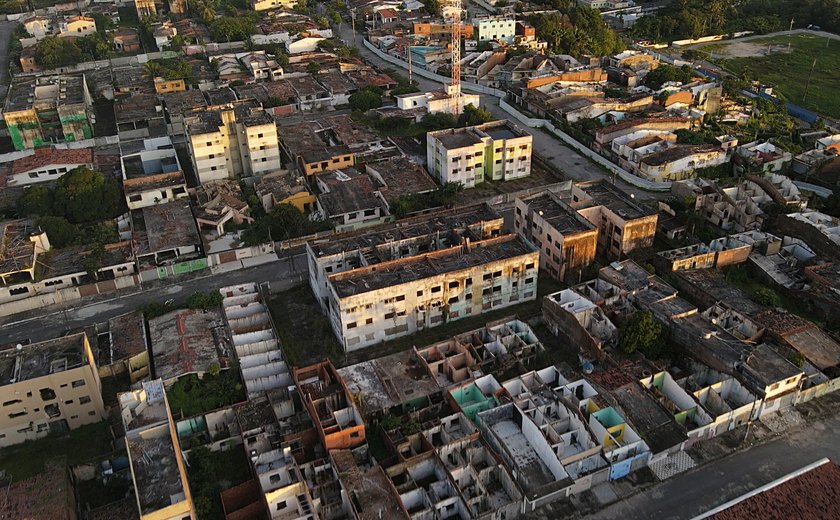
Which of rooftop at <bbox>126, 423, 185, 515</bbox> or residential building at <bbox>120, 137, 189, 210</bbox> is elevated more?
rooftop at <bbox>126, 423, 185, 515</bbox>

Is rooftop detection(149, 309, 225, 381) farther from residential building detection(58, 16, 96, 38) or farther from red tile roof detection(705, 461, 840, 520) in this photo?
residential building detection(58, 16, 96, 38)

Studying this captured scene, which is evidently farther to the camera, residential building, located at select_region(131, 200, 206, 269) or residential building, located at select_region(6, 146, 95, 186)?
residential building, located at select_region(6, 146, 95, 186)

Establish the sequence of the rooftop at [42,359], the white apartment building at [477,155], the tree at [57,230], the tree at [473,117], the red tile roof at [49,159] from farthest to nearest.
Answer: the tree at [473,117]
the red tile roof at [49,159]
the white apartment building at [477,155]
the tree at [57,230]
the rooftop at [42,359]

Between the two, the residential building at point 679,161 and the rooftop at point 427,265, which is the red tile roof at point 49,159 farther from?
the residential building at point 679,161

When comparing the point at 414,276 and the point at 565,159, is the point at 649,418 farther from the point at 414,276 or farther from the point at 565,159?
the point at 565,159

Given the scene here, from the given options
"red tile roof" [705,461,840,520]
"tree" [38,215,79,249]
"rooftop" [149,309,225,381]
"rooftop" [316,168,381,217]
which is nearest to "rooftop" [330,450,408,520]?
"rooftop" [149,309,225,381]

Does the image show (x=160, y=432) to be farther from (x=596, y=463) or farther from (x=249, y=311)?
(x=596, y=463)

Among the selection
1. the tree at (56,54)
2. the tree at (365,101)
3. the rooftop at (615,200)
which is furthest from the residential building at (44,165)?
the rooftop at (615,200)

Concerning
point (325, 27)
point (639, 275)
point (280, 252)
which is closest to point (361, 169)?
point (280, 252)
